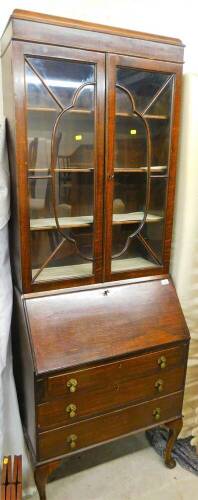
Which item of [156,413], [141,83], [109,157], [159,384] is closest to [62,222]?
[109,157]

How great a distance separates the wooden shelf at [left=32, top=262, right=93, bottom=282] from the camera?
4.94ft

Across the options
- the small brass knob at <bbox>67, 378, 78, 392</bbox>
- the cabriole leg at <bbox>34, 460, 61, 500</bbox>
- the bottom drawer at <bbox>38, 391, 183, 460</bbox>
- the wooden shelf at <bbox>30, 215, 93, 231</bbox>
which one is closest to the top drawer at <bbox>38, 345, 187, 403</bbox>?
the small brass knob at <bbox>67, 378, 78, 392</bbox>

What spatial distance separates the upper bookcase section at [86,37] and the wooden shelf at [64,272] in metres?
0.86

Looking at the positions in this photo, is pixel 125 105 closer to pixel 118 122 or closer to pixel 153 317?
pixel 118 122

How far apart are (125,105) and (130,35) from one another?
0.83 feet

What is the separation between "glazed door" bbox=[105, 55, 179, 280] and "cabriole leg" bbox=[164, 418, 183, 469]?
0.73 m

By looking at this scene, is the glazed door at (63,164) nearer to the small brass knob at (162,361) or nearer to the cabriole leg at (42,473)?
the small brass knob at (162,361)

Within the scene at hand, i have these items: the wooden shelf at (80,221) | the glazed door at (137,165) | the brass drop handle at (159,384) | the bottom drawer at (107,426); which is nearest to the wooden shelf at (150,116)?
the glazed door at (137,165)

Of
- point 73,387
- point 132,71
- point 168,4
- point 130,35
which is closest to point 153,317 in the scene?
point 73,387

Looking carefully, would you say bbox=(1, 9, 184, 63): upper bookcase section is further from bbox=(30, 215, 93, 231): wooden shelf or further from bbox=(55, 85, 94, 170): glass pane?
bbox=(30, 215, 93, 231): wooden shelf

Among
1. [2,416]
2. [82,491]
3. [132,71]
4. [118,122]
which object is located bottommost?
[82,491]

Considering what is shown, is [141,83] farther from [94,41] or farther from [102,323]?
[102,323]

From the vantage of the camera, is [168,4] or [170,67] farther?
[168,4]

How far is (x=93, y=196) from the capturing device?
1.51 meters
